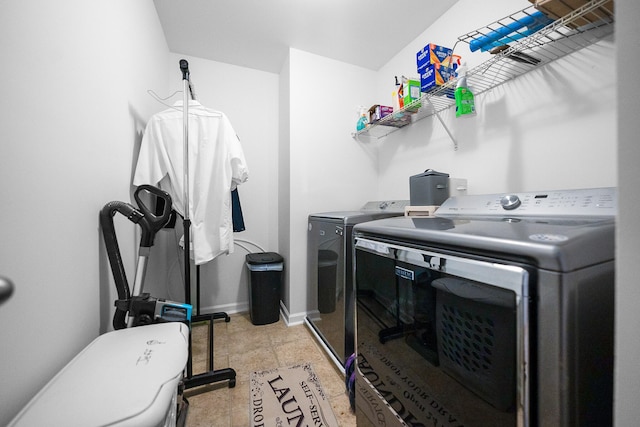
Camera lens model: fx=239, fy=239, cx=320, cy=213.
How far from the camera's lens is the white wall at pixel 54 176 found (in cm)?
60

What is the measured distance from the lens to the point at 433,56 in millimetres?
1457

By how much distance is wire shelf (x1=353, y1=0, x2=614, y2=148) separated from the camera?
36.7 inches

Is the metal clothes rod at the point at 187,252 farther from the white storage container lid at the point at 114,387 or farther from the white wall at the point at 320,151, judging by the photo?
the white wall at the point at 320,151

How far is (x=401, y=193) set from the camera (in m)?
2.23

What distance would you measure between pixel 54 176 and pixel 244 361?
1523 millimetres

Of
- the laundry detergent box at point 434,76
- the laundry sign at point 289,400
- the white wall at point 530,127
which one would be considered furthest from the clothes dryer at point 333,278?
the laundry detergent box at point 434,76

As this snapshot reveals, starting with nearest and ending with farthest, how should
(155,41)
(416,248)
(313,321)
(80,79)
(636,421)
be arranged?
1. (636,421)
2. (416,248)
3. (80,79)
4. (155,41)
5. (313,321)

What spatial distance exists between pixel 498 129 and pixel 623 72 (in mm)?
1291

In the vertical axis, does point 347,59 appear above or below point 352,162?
above

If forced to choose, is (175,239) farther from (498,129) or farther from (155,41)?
(498,129)

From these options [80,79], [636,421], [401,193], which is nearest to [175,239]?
[80,79]

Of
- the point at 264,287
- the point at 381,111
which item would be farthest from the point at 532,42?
the point at 264,287

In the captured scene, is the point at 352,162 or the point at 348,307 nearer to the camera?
the point at 348,307

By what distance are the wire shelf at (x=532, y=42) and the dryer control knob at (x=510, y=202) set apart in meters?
0.65
